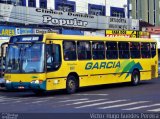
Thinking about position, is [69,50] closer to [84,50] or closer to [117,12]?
[84,50]

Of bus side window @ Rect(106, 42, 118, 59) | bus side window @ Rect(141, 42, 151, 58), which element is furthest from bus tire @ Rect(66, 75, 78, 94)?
bus side window @ Rect(141, 42, 151, 58)

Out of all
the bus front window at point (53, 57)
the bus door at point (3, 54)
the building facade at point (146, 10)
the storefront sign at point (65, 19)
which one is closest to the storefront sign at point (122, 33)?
the storefront sign at point (65, 19)

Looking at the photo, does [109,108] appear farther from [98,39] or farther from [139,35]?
[139,35]

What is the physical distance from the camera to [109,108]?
1670 centimetres

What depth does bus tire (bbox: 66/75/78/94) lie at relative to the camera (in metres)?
23.4

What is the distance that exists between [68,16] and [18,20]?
239 inches

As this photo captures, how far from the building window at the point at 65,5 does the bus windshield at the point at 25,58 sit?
829 inches

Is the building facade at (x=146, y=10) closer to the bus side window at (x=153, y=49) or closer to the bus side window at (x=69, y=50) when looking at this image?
the bus side window at (x=153, y=49)

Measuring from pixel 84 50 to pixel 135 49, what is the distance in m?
5.01

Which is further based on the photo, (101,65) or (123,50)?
(123,50)

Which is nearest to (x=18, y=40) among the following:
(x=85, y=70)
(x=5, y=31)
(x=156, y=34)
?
(x=85, y=70)

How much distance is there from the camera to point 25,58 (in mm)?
22406

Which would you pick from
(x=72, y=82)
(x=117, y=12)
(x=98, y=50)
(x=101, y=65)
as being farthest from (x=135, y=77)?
(x=117, y=12)

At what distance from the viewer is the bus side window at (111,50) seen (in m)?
26.4
